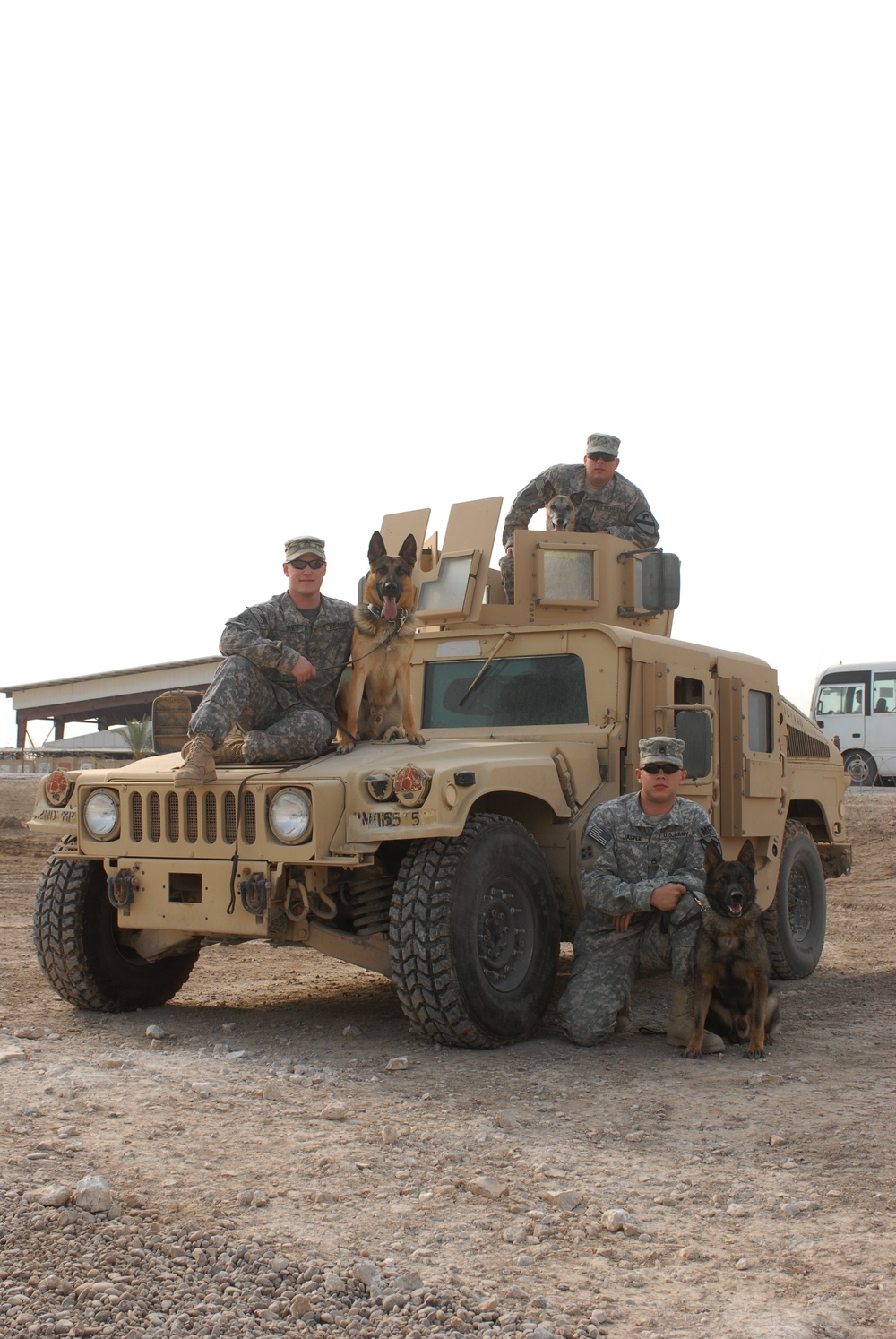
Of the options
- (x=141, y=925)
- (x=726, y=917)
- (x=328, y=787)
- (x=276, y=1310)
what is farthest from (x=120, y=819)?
(x=276, y=1310)

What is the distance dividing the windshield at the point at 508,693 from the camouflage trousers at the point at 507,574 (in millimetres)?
618

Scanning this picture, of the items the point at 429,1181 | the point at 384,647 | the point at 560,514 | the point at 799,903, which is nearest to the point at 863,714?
the point at 799,903

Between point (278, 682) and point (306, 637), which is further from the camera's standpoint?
point (306, 637)

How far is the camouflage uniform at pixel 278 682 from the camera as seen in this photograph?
5520mm

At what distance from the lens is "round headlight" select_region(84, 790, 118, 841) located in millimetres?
5605

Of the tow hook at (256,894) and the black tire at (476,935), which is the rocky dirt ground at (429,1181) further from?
the tow hook at (256,894)

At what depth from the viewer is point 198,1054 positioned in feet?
16.4

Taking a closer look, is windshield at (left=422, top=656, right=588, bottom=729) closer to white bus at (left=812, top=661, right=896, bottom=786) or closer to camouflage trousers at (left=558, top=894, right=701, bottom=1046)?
camouflage trousers at (left=558, top=894, right=701, bottom=1046)

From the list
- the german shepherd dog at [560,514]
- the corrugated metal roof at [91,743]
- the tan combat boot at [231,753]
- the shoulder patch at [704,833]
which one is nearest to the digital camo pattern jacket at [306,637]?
the tan combat boot at [231,753]

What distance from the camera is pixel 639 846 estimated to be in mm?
5594

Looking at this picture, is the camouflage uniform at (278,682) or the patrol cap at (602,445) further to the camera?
the patrol cap at (602,445)

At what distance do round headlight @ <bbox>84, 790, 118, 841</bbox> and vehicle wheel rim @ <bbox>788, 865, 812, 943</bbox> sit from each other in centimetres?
421

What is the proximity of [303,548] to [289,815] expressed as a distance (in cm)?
135

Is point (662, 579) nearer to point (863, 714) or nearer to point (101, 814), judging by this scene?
point (101, 814)
